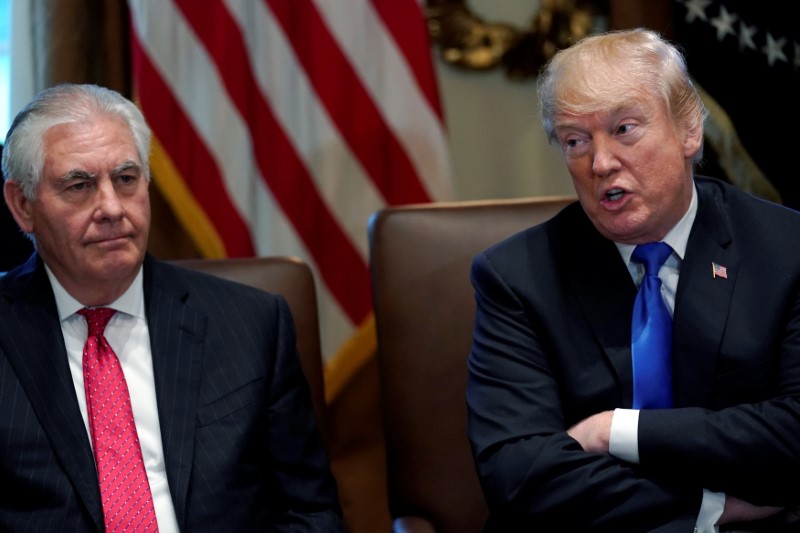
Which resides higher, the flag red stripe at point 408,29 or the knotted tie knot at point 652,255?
the flag red stripe at point 408,29

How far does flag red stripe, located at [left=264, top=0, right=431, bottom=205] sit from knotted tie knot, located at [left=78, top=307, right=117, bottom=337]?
1.24m

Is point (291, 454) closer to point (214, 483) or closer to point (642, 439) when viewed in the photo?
point (214, 483)

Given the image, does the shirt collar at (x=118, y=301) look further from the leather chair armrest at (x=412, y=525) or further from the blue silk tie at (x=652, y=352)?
the blue silk tie at (x=652, y=352)

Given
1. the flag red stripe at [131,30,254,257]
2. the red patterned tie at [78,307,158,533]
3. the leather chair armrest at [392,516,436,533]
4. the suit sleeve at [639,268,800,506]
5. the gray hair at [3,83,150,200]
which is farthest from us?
the flag red stripe at [131,30,254,257]

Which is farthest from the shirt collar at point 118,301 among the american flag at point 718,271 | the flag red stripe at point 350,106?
the american flag at point 718,271

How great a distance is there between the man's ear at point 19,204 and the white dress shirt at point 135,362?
0.12 metres

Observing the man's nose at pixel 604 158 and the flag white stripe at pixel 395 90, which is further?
the flag white stripe at pixel 395 90

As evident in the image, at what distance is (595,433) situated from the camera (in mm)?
2094

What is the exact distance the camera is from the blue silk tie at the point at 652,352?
2.17 m

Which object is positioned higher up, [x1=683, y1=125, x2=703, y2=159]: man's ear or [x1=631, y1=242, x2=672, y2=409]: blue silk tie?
[x1=683, y1=125, x2=703, y2=159]: man's ear

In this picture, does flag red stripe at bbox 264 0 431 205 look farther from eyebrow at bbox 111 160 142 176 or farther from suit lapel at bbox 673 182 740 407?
suit lapel at bbox 673 182 740 407

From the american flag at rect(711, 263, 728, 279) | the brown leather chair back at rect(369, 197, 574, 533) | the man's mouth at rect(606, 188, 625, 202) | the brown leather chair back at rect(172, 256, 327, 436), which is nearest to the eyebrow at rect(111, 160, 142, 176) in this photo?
the brown leather chair back at rect(172, 256, 327, 436)

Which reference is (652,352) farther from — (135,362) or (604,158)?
(135,362)

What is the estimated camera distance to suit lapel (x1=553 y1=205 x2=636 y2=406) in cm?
218
